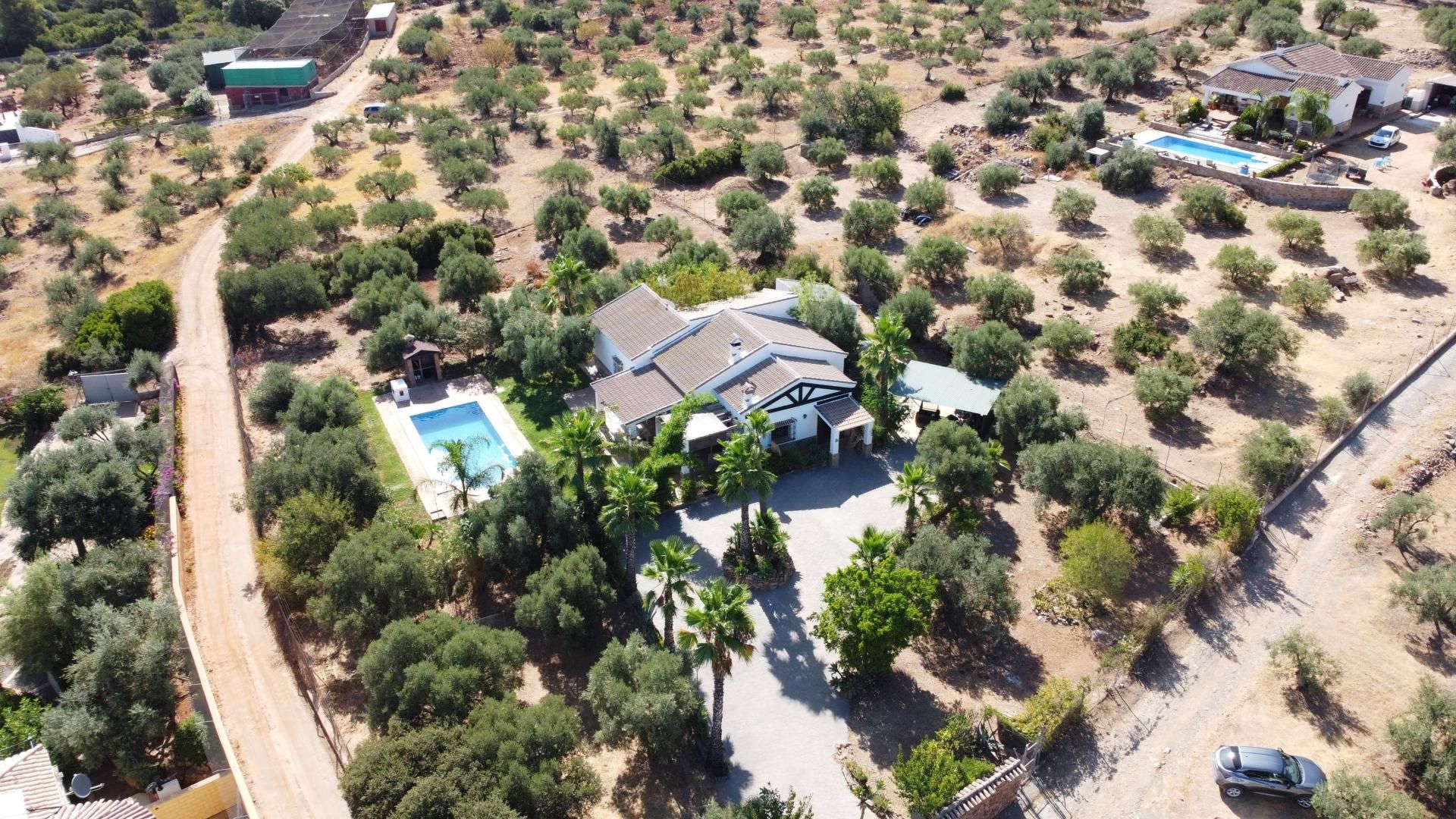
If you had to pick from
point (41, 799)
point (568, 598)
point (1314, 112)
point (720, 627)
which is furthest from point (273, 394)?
point (1314, 112)

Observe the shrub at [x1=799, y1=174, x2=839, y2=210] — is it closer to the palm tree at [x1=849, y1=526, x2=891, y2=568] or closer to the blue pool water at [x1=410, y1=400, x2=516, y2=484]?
the blue pool water at [x1=410, y1=400, x2=516, y2=484]

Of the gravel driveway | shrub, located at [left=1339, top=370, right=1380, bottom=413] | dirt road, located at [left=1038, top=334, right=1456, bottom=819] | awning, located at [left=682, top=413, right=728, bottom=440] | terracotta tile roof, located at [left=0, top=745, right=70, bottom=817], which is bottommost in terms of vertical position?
dirt road, located at [left=1038, top=334, right=1456, bottom=819]

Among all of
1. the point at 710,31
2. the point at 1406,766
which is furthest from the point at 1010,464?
the point at 710,31

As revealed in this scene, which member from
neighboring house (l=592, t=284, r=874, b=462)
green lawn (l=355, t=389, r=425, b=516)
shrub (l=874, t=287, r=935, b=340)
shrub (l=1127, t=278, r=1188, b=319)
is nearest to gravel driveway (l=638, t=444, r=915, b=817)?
neighboring house (l=592, t=284, r=874, b=462)

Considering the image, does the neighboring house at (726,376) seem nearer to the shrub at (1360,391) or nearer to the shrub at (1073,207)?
the shrub at (1360,391)

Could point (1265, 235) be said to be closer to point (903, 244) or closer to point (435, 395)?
point (903, 244)

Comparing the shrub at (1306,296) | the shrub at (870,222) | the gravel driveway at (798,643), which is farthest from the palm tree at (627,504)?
the shrub at (1306,296)

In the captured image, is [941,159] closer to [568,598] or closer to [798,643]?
[798,643]
